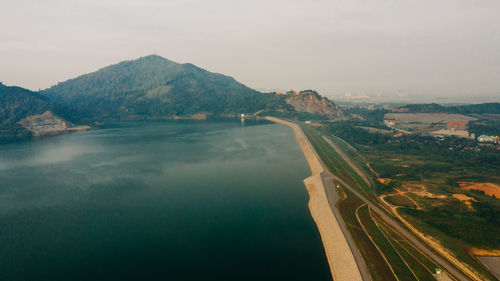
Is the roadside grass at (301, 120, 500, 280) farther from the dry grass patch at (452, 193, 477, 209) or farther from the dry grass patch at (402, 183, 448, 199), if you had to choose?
the dry grass patch at (452, 193, 477, 209)

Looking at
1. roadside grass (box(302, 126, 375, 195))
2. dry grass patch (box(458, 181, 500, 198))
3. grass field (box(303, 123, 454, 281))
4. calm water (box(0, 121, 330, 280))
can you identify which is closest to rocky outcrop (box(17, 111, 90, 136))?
calm water (box(0, 121, 330, 280))

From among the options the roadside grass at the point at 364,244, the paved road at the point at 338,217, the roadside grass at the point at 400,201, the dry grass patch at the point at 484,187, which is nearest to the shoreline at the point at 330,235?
the paved road at the point at 338,217

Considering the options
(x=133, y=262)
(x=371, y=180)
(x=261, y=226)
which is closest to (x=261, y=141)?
(x=371, y=180)

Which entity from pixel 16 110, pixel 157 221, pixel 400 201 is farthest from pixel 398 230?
pixel 16 110

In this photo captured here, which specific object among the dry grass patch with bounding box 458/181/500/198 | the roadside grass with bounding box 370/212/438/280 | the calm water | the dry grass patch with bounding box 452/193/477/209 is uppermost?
the calm water

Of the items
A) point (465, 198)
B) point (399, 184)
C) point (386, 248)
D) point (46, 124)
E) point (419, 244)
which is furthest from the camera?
point (46, 124)

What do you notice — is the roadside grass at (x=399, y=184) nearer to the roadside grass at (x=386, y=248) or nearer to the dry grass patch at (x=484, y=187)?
the roadside grass at (x=386, y=248)

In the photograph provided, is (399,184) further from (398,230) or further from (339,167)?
(398,230)
